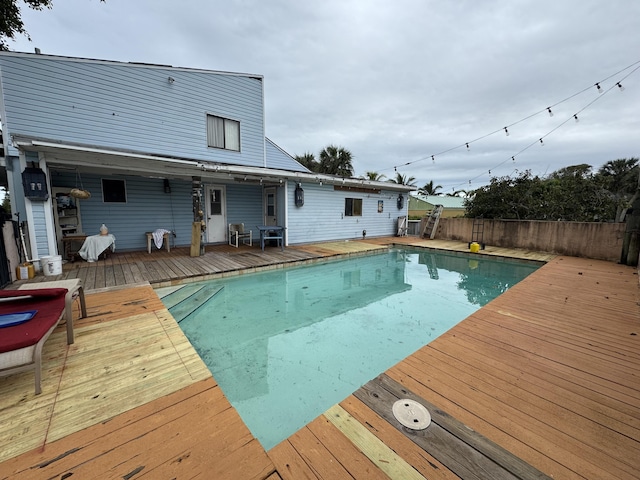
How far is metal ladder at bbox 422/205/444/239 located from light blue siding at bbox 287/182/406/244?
5.26 ft

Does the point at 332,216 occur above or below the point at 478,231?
above

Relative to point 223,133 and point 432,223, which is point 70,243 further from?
point 432,223

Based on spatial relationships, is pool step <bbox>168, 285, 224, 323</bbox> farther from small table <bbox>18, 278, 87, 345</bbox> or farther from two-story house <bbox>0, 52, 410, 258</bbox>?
two-story house <bbox>0, 52, 410, 258</bbox>

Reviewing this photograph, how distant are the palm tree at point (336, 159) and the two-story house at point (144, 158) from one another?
757cm

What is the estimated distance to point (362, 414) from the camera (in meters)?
1.76

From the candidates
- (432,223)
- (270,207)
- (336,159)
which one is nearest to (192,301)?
(270,207)

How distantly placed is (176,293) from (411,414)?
452 cm

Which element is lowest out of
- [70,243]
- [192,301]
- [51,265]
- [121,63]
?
[192,301]

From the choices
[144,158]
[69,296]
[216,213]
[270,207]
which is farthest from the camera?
[270,207]

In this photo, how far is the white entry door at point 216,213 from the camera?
867cm

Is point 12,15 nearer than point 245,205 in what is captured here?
Yes

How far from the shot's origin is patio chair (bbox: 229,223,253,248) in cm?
894

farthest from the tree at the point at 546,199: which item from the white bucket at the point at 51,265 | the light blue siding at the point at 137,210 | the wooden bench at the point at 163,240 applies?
the white bucket at the point at 51,265

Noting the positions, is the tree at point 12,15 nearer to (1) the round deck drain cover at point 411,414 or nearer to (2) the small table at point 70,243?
(2) the small table at point 70,243
